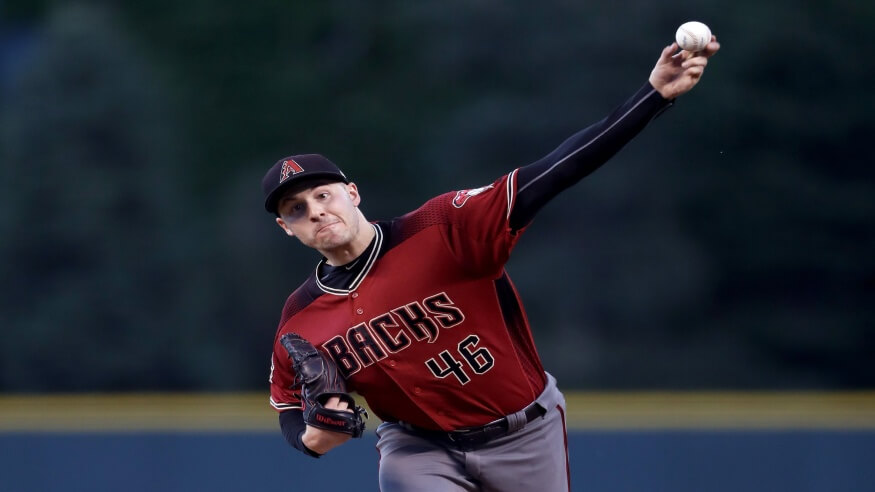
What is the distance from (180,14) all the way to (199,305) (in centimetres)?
293

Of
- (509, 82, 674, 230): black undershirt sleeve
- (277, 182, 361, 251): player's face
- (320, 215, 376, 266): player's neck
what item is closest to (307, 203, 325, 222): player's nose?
(277, 182, 361, 251): player's face

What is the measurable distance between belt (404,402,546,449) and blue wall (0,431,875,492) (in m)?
2.44

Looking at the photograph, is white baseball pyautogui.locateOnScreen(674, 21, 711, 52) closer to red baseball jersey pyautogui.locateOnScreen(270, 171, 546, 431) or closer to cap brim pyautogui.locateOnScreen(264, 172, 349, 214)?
red baseball jersey pyautogui.locateOnScreen(270, 171, 546, 431)

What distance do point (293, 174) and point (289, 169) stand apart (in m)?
0.03

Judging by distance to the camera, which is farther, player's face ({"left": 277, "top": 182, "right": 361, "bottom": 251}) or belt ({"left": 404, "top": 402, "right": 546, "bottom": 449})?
belt ({"left": 404, "top": 402, "right": 546, "bottom": 449})

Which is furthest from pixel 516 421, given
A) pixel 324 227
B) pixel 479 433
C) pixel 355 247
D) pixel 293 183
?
pixel 293 183

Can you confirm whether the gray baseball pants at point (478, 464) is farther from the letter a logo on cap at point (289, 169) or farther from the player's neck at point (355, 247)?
the letter a logo on cap at point (289, 169)

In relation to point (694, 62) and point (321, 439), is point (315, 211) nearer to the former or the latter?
→ point (321, 439)

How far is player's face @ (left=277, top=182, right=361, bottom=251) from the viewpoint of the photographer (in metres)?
3.18

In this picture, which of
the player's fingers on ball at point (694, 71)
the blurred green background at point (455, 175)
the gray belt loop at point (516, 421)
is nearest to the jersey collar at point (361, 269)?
the gray belt loop at point (516, 421)

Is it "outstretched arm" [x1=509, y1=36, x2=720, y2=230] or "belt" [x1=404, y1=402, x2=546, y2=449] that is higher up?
"outstretched arm" [x1=509, y1=36, x2=720, y2=230]

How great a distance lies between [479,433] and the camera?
3312 millimetres

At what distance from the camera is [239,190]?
887 cm

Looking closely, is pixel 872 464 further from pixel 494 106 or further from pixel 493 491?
pixel 494 106
